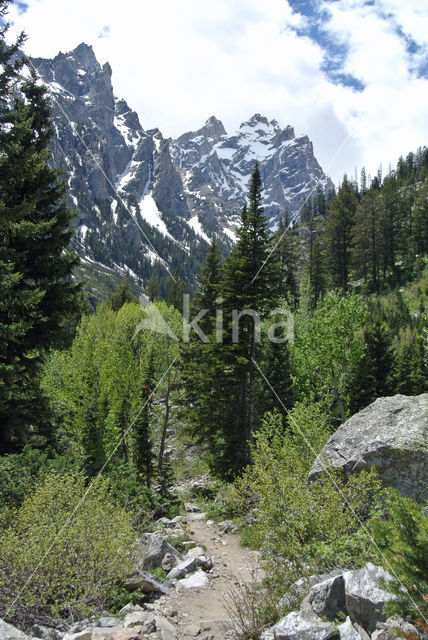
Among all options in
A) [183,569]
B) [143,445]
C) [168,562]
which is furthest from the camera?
[143,445]

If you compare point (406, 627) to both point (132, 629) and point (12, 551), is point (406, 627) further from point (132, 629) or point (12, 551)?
point (12, 551)

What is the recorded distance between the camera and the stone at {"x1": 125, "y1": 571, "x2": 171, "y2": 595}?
26.2 feet

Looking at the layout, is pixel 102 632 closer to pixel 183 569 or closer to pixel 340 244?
pixel 183 569

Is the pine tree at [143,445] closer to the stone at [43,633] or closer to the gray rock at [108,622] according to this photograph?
the gray rock at [108,622]

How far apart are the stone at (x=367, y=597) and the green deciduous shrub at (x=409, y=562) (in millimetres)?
594

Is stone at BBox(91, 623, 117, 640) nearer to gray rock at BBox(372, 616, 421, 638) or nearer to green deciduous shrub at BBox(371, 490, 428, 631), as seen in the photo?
gray rock at BBox(372, 616, 421, 638)

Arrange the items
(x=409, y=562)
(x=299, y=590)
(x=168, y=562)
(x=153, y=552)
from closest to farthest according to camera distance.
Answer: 1. (x=409, y=562)
2. (x=299, y=590)
3. (x=153, y=552)
4. (x=168, y=562)

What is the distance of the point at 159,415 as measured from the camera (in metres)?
20.4

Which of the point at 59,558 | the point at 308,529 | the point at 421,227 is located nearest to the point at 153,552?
the point at 59,558

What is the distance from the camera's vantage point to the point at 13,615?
6352 millimetres

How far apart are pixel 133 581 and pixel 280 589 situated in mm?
3245

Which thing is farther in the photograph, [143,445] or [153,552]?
[143,445]

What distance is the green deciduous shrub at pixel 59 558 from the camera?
21.7 feet

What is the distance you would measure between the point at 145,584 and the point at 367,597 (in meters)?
5.23
